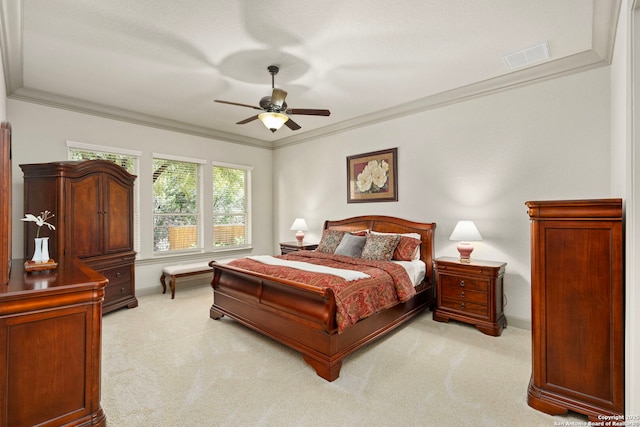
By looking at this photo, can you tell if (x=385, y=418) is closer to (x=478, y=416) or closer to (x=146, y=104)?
(x=478, y=416)

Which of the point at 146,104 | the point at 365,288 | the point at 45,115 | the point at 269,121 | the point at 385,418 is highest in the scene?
the point at 146,104

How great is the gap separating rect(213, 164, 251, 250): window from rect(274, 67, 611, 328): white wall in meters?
2.64

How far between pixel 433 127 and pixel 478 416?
3.52m

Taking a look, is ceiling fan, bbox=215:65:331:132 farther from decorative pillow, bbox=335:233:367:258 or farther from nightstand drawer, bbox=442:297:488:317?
nightstand drawer, bbox=442:297:488:317

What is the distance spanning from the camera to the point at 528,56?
3.20 m

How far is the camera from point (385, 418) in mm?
2082

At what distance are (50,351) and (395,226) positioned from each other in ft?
13.3

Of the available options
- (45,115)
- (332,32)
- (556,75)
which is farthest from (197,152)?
(556,75)

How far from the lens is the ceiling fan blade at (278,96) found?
3229 mm

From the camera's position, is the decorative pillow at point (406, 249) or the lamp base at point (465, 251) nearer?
the lamp base at point (465, 251)

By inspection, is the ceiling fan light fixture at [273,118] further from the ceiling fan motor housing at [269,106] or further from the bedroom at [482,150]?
the bedroom at [482,150]

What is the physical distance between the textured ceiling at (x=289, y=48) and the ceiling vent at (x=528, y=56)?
74mm

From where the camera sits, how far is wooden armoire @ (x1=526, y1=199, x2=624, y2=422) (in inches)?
76.5

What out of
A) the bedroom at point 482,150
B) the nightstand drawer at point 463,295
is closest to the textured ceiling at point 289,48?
the bedroom at point 482,150
